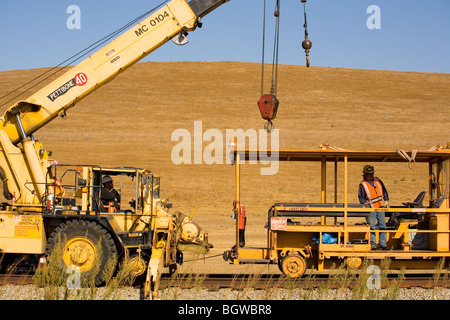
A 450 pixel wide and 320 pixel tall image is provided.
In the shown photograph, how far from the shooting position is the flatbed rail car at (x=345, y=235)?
1106 centimetres

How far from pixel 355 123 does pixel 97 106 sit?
23652mm

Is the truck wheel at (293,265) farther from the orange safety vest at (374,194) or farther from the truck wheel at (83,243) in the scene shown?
the truck wheel at (83,243)

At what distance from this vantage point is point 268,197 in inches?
1188

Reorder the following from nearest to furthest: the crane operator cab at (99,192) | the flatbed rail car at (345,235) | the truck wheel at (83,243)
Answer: the truck wheel at (83,243) < the crane operator cab at (99,192) < the flatbed rail car at (345,235)

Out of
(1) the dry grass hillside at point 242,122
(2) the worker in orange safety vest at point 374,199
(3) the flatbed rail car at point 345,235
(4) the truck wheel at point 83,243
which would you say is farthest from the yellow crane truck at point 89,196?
(1) the dry grass hillside at point 242,122

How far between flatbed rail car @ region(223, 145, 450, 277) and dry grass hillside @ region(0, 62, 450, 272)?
664 centimetres

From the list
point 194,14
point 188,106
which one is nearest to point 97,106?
point 188,106

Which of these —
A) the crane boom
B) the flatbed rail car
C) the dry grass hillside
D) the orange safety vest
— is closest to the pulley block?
the flatbed rail car

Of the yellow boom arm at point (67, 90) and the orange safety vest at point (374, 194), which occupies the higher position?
the yellow boom arm at point (67, 90)

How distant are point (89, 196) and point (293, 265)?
169 inches

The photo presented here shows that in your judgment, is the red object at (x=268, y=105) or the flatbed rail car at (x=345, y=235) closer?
the flatbed rail car at (x=345, y=235)

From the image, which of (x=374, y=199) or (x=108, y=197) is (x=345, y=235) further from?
(x=108, y=197)

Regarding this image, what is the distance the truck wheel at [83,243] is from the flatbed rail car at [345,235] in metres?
2.51
